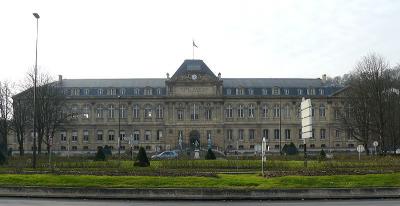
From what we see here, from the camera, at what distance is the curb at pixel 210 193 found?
75.6 ft

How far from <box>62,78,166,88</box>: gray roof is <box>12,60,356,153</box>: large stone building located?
0.28m

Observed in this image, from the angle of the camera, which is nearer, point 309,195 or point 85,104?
point 309,195

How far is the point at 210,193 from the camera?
2291cm

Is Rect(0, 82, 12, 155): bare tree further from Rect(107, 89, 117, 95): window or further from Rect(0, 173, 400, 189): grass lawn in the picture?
Rect(0, 173, 400, 189): grass lawn

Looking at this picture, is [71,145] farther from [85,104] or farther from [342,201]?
[342,201]

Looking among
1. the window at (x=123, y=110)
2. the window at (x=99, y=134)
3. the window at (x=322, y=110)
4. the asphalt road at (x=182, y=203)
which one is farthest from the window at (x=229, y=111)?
the asphalt road at (x=182, y=203)

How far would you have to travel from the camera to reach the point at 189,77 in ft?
360

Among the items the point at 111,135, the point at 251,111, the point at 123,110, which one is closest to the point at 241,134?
the point at 251,111

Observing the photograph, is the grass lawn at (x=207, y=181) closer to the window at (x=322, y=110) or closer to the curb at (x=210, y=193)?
the curb at (x=210, y=193)

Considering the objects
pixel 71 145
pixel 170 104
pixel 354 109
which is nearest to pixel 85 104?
pixel 71 145

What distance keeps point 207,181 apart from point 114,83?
9047 centimetres

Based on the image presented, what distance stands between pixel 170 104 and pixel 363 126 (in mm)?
49025

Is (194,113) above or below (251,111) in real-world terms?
below

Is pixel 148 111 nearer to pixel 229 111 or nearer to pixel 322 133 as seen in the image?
pixel 229 111
